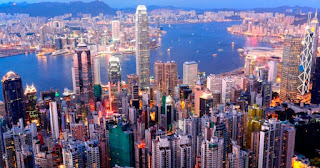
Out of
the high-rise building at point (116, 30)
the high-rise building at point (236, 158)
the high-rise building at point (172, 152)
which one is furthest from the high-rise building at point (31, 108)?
the high-rise building at point (116, 30)

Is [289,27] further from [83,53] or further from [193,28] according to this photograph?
[83,53]

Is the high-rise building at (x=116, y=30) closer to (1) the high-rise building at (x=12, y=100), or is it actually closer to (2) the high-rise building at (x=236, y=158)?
(1) the high-rise building at (x=12, y=100)

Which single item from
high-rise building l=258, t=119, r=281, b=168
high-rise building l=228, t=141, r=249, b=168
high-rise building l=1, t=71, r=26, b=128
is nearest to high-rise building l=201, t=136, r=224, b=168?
high-rise building l=228, t=141, r=249, b=168

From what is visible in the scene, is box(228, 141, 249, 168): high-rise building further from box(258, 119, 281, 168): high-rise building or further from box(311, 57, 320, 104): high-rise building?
box(311, 57, 320, 104): high-rise building

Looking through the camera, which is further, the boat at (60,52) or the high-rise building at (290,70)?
the boat at (60,52)

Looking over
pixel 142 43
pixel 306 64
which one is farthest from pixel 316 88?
pixel 142 43

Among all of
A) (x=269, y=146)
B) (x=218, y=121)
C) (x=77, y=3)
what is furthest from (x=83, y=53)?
(x=77, y=3)

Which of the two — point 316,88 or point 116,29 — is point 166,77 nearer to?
point 316,88
